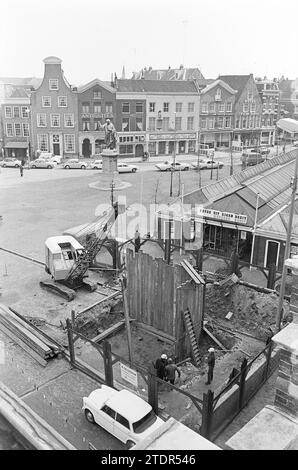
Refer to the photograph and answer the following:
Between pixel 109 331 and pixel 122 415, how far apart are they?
201 inches

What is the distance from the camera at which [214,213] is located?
21797 mm

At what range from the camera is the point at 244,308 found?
1582cm

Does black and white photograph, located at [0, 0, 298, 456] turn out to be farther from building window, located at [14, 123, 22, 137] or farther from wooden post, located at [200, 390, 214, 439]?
building window, located at [14, 123, 22, 137]

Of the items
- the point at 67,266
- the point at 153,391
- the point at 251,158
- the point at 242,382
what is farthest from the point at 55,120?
the point at 242,382

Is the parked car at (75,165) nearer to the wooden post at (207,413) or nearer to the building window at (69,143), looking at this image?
the building window at (69,143)

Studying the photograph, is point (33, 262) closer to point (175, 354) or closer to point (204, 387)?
point (175, 354)

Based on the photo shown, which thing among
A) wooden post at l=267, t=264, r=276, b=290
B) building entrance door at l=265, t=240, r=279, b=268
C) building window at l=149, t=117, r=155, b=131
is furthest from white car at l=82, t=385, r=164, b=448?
building window at l=149, t=117, r=155, b=131

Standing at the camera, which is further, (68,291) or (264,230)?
(264,230)

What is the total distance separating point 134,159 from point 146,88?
370 inches

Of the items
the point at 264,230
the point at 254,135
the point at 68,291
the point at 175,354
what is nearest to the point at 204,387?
the point at 175,354

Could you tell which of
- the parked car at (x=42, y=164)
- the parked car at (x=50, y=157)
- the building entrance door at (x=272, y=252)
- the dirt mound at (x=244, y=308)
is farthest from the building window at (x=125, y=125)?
the dirt mound at (x=244, y=308)

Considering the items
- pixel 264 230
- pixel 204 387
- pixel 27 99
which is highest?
pixel 27 99

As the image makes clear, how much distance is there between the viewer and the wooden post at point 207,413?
29.8ft

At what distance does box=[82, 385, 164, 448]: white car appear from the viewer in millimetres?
9641
